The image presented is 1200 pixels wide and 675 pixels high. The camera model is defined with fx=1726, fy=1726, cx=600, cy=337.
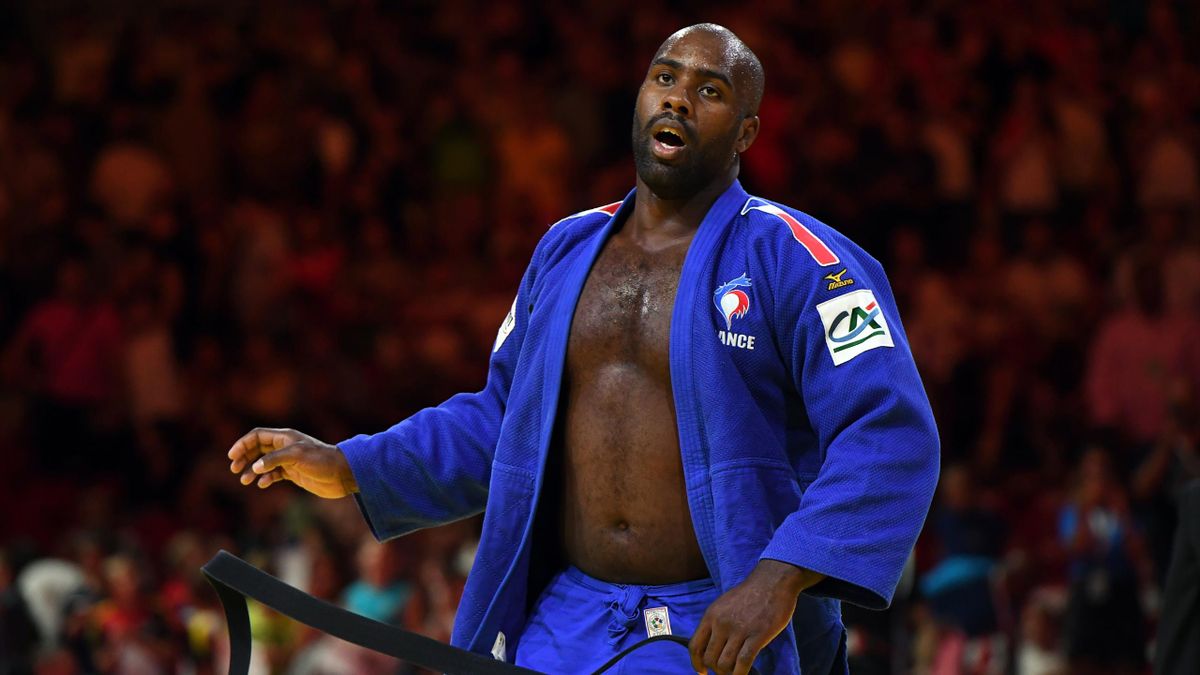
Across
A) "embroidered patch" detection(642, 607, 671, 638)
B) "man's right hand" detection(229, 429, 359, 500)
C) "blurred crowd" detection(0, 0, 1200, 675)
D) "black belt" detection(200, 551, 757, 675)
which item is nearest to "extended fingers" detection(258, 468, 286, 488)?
"man's right hand" detection(229, 429, 359, 500)

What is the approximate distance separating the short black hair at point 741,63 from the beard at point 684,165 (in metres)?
0.07

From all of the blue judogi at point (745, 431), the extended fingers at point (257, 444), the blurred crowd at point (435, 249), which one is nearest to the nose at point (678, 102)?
the blue judogi at point (745, 431)

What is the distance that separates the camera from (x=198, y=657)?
27.0 ft

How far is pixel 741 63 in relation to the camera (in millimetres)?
3686

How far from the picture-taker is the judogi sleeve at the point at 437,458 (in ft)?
12.7

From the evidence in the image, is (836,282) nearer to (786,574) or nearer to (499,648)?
(786,574)

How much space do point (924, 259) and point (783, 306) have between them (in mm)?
7477

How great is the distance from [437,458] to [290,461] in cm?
34

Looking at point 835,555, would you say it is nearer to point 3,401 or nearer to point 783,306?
point 783,306

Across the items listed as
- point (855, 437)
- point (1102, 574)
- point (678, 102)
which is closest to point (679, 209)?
point (678, 102)

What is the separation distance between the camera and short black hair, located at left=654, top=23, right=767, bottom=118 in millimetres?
3676

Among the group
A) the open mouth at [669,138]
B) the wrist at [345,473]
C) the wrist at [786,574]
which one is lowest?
the wrist at [786,574]

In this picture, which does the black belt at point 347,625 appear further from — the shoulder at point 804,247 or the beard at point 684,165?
the beard at point 684,165

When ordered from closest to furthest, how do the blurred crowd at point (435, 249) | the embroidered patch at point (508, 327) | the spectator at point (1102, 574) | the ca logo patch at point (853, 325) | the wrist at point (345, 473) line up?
the ca logo patch at point (853, 325) → the wrist at point (345, 473) → the embroidered patch at point (508, 327) → the spectator at point (1102, 574) → the blurred crowd at point (435, 249)
